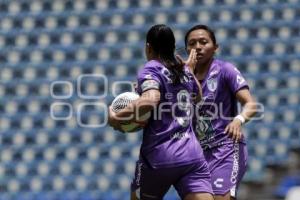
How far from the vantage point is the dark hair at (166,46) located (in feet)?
15.0

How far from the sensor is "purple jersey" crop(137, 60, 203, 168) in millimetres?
4551

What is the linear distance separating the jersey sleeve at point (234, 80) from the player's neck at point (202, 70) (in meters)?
0.11

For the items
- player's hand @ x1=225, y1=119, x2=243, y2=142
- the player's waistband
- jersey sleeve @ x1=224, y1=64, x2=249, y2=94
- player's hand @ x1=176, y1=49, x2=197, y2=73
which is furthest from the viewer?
the player's waistband

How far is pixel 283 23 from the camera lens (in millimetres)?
9789

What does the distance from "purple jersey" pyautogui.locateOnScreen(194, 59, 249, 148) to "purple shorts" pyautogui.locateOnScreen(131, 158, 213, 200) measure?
59 cm

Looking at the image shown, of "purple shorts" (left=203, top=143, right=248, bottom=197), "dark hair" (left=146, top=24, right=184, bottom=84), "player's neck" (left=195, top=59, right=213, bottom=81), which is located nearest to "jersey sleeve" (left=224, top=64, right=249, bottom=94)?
"player's neck" (left=195, top=59, right=213, bottom=81)

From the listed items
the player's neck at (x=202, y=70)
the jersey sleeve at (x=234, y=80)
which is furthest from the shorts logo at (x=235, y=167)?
the player's neck at (x=202, y=70)

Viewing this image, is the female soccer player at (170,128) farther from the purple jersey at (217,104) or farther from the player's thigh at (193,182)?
the purple jersey at (217,104)

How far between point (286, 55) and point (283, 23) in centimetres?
37

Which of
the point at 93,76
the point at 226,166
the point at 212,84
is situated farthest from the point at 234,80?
the point at 93,76

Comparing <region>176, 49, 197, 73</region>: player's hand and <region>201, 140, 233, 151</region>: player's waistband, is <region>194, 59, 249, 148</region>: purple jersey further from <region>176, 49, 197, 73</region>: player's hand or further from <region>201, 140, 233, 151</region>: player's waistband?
<region>176, 49, 197, 73</region>: player's hand

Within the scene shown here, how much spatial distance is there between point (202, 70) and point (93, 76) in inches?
179

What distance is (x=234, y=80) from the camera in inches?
205

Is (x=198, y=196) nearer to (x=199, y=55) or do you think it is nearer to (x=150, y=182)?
(x=150, y=182)
